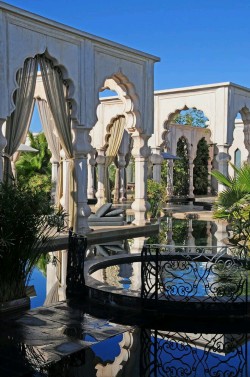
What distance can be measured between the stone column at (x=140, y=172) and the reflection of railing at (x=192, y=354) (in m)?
8.00

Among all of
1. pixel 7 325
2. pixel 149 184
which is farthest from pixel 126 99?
pixel 7 325

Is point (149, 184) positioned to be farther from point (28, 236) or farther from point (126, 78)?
point (28, 236)

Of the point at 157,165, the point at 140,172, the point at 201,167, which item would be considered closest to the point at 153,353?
the point at 140,172

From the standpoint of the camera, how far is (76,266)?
6.21 metres

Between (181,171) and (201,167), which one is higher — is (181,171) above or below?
below

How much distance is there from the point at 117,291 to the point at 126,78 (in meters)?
7.16

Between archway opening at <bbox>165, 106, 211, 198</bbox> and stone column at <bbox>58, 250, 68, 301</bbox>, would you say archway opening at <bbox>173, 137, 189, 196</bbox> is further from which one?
stone column at <bbox>58, 250, 68, 301</bbox>

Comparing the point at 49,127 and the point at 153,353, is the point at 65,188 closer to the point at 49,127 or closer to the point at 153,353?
the point at 49,127

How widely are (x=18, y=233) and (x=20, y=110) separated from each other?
478 centimetres

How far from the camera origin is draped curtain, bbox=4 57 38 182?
9.64 m

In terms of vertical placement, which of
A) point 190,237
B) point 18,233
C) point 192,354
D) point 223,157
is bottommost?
point 192,354

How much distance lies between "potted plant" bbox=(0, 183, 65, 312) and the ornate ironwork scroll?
19.7 inches

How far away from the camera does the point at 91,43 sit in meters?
11.0

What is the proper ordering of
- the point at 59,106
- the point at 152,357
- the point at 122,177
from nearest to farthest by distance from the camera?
the point at 152,357, the point at 59,106, the point at 122,177
